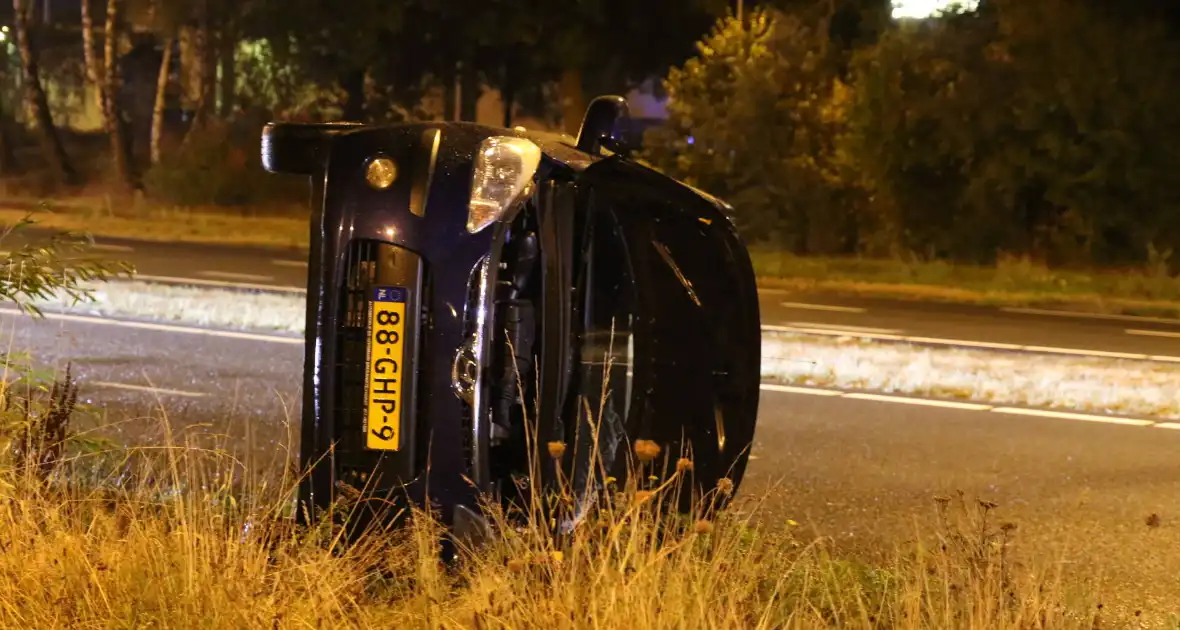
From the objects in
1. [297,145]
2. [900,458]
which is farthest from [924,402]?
[297,145]

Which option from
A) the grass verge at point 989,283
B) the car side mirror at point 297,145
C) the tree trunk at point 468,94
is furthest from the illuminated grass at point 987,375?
the tree trunk at point 468,94

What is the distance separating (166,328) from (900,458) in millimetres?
7345

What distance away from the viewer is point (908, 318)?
1650cm

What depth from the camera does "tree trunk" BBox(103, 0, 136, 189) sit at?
119 ft

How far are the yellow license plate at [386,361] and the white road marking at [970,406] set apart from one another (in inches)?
234

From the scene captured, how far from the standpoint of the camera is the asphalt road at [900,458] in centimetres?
626

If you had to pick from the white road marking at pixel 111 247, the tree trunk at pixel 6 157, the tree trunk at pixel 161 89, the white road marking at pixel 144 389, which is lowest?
the white road marking at pixel 144 389

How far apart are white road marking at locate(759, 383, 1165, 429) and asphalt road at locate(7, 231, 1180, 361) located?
409 cm

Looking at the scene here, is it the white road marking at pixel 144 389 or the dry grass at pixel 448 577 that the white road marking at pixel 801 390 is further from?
the dry grass at pixel 448 577

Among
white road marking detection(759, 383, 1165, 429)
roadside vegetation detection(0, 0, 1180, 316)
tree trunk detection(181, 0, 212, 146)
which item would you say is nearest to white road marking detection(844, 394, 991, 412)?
white road marking detection(759, 383, 1165, 429)

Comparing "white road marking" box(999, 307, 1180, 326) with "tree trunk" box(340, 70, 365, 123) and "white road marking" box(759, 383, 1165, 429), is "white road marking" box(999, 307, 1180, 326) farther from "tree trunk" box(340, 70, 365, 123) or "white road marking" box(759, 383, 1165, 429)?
"tree trunk" box(340, 70, 365, 123)

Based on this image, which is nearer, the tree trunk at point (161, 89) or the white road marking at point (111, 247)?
the white road marking at point (111, 247)

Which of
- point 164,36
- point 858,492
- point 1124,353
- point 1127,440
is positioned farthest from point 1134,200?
point 164,36

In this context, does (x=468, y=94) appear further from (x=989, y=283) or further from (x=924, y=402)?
(x=924, y=402)
